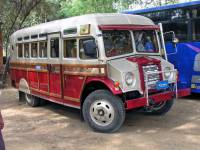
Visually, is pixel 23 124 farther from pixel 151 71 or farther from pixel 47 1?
pixel 47 1

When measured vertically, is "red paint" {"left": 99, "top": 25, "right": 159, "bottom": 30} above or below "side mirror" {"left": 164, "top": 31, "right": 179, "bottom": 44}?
above

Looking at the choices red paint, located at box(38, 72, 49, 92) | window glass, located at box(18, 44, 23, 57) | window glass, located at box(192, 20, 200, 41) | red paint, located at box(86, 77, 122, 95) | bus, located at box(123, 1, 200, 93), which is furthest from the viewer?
window glass, located at box(18, 44, 23, 57)

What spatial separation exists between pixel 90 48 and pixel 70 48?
804 mm

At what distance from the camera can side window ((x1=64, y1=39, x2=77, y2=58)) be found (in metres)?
8.41

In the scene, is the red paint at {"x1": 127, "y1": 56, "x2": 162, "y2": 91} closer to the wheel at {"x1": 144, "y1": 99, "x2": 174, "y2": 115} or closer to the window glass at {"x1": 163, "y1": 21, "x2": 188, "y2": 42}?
the wheel at {"x1": 144, "y1": 99, "x2": 174, "y2": 115}

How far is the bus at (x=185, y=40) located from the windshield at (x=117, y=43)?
2.81m

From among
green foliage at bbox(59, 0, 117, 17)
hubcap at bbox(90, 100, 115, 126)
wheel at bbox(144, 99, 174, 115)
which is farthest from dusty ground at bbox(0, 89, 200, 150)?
green foliage at bbox(59, 0, 117, 17)

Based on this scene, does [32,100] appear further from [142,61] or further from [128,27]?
[142,61]

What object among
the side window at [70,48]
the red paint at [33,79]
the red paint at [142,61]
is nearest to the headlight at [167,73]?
the red paint at [142,61]

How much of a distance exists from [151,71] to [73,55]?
5.78 ft

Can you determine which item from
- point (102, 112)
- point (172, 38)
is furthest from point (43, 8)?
point (102, 112)

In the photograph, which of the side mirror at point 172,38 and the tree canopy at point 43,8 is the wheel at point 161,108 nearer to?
the side mirror at point 172,38

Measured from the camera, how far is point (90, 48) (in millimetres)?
7934

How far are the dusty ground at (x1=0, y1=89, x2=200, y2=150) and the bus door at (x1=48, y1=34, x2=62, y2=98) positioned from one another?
71 cm
